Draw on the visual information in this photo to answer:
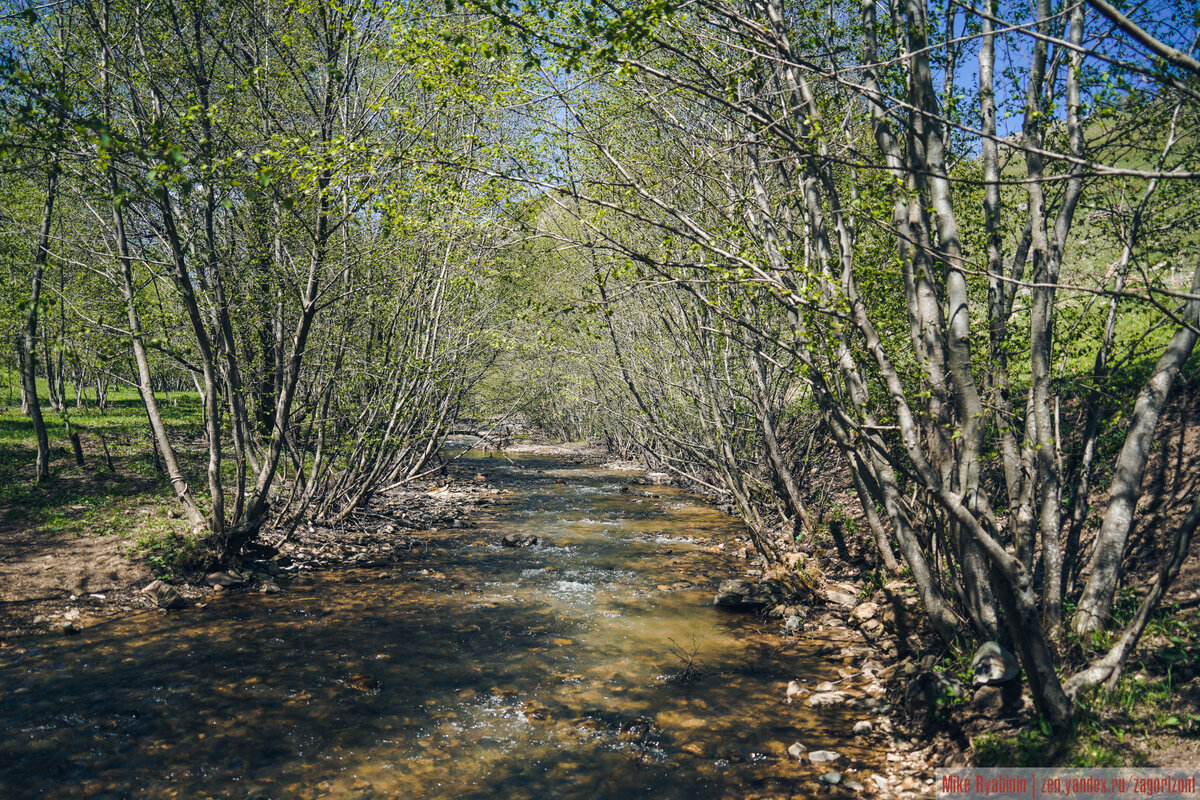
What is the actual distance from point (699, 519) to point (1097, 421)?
41.8 ft

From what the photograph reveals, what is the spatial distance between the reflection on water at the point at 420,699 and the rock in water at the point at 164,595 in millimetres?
526

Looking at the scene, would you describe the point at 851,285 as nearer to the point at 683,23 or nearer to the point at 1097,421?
the point at 1097,421

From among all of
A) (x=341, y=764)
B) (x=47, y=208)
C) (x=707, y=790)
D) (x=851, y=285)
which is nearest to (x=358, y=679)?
(x=341, y=764)

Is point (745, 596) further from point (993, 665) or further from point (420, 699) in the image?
point (420, 699)

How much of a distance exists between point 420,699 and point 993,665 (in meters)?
6.18

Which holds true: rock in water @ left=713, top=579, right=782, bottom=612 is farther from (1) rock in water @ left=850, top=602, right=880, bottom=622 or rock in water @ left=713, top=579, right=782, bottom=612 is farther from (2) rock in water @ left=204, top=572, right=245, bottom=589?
(2) rock in water @ left=204, top=572, right=245, bottom=589

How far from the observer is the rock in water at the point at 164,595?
11.1 metres

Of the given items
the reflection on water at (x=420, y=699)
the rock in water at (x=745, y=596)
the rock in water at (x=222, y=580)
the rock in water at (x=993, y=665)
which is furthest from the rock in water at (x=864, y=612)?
the rock in water at (x=222, y=580)

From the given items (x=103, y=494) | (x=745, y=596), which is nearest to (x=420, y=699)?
(x=745, y=596)

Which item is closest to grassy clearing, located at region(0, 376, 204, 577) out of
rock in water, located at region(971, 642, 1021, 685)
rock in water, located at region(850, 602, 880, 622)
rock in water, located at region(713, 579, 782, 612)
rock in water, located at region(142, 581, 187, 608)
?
rock in water, located at region(142, 581, 187, 608)

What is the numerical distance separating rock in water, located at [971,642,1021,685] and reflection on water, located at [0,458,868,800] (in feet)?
4.68

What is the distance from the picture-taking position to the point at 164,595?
11.3 m

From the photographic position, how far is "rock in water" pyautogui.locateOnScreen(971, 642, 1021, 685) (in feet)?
20.7

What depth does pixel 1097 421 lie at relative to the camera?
23.7 feet
